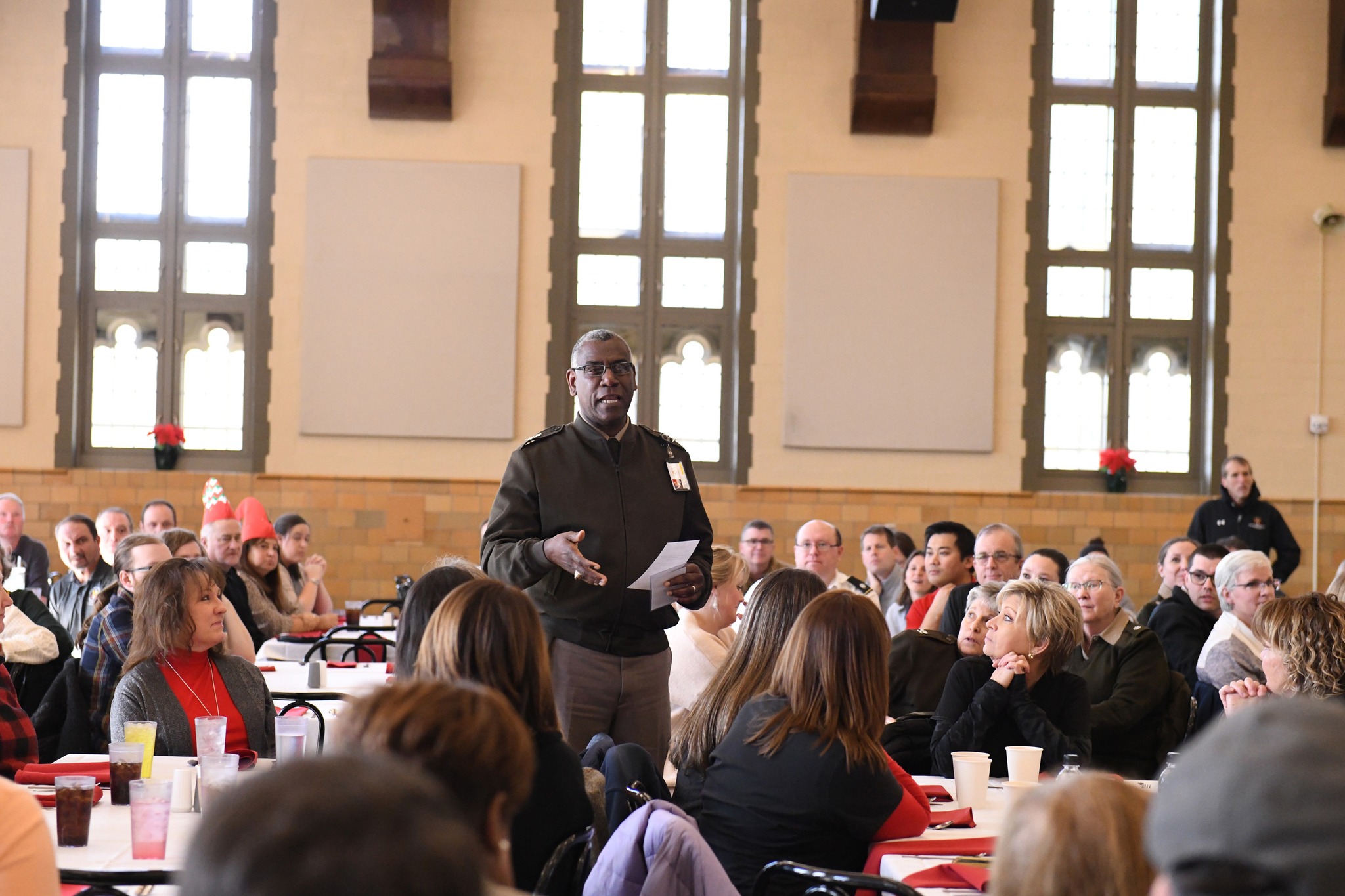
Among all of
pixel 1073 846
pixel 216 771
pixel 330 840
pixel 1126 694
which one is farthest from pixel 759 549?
pixel 330 840

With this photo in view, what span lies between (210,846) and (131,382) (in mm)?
10510

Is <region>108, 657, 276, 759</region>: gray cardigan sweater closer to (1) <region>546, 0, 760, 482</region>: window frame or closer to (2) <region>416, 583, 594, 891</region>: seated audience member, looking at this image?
(2) <region>416, 583, 594, 891</region>: seated audience member

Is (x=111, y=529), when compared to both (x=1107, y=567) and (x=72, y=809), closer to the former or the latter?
(x=72, y=809)

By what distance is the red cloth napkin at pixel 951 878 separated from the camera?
233 centimetres

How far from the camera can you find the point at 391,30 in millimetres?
9984

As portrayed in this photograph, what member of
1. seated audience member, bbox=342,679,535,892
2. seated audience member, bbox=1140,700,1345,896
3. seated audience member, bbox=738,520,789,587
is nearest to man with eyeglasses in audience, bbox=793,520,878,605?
seated audience member, bbox=738,520,789,587

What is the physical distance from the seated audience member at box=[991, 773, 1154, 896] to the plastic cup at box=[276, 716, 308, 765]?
1.95 metres

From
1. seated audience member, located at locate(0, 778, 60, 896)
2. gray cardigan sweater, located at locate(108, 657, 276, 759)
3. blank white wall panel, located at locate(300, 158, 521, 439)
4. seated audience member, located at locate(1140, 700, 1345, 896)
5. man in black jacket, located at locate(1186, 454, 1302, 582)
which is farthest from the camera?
blank white wall panel, located at locate(300, 158, 521, 439)

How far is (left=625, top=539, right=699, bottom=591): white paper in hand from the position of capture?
3457 millimetres

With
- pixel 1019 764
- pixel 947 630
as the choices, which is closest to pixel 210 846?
pixel 1019 764

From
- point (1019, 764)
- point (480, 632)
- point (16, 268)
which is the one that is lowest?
point (1019, 764)

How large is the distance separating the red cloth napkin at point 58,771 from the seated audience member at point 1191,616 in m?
3.98

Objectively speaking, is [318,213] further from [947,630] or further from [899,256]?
[947,630]

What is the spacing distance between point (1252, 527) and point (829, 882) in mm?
8133
